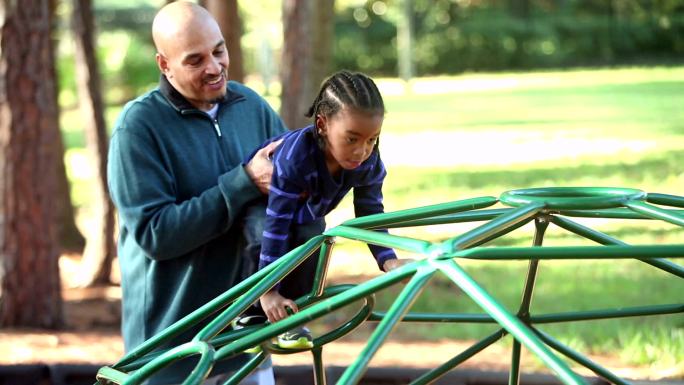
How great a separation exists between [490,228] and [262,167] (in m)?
0.65

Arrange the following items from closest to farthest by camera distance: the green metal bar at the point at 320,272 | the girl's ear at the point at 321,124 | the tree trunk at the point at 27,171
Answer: the girl's ear at the point at 321,124 → the green metal bar at the point at 320,272 → the tree trunk at the point at 27,171

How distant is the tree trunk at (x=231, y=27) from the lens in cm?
679

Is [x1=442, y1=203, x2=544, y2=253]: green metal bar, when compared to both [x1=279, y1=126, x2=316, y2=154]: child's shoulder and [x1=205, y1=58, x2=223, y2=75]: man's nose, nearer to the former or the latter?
[x1=279, y1=126, x2=316, y2=154]: child's shoulder

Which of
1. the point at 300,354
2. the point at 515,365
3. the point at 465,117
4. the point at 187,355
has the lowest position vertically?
the point at 465,117

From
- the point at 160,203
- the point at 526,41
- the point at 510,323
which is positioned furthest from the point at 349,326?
the point at 526,41

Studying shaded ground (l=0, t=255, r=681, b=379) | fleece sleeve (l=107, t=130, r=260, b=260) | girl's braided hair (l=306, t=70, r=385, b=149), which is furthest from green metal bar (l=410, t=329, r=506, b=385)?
shaded ground (l=0, t=255, r=681, b=379)

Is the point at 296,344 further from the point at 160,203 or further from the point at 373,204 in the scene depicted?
the point at 160,203

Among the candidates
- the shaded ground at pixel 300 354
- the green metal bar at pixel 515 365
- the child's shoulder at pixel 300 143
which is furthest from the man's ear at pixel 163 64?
the shaded ground at pixel 300 354

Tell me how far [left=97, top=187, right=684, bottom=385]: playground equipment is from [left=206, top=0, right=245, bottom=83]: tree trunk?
4.36 metres

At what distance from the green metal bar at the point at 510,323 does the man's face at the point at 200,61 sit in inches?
34.9

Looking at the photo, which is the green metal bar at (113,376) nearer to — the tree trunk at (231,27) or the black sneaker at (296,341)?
the black sneaker at (296,341)

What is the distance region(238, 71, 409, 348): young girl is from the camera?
7.13ft

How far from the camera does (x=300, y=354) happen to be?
505 cm

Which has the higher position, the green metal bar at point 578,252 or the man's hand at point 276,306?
the green metal bar at point 578,252
